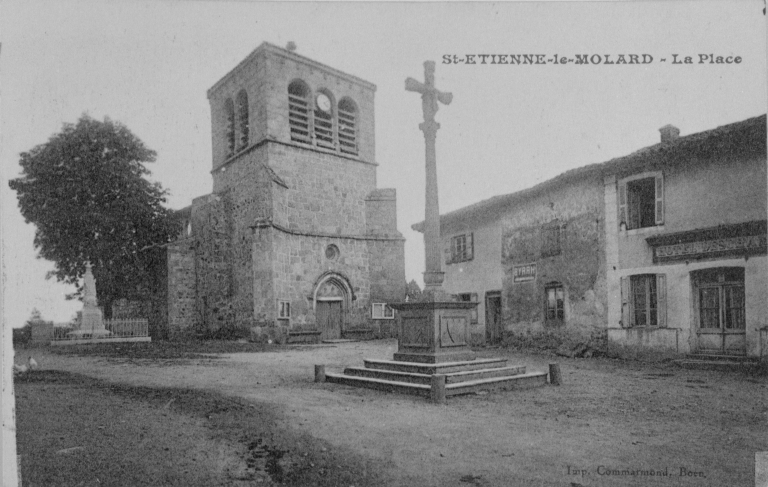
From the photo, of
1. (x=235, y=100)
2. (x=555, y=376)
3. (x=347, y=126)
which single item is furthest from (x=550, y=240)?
(x=235, y=100)

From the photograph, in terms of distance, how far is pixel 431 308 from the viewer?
27.4ft

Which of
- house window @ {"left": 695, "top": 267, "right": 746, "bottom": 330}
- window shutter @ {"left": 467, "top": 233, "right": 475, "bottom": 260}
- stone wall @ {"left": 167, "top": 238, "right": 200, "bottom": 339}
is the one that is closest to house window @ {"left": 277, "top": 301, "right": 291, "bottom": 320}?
stone wall @ {"left": 167, "top": 238, "right": 200, "bottom": 339}

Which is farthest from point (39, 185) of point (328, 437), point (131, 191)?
point (328, 437)

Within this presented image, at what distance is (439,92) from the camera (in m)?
8.98

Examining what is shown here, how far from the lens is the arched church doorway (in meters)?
19.5

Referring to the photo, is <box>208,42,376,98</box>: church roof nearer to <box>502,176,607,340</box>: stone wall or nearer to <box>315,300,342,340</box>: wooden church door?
<box>502,176,607,340</box>: stone wall

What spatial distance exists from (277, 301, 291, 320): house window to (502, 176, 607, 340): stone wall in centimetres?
747

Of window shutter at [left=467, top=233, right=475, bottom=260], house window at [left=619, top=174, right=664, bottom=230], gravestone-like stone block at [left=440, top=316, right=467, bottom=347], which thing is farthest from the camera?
window shutter at [left=467, top=233, right=475, bottom=260]

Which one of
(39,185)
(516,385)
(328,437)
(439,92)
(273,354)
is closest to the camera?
(328,437)

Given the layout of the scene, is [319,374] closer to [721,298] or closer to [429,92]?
[429,92]

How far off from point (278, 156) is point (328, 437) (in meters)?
15.0

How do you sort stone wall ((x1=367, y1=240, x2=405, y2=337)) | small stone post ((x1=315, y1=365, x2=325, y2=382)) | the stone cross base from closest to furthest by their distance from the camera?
the stone cross base, small stone post ((x1=315, y1=365, x2=325, y2=382)), stone wall ((x1=367, y1=240, x2=405, y2=337))

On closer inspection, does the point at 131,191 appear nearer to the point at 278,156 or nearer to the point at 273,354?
the point at 278,156

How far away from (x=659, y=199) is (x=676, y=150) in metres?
1.20
